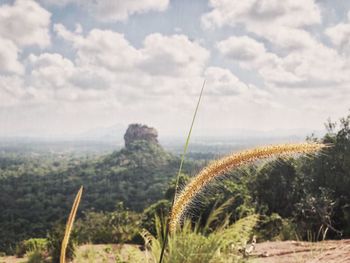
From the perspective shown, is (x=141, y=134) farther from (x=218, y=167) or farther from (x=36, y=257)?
(x=218, y=167)

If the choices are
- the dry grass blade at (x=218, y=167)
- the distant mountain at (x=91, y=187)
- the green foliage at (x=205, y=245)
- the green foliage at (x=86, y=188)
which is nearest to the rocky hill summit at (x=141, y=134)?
the distant mountain at (x=91, y=187)

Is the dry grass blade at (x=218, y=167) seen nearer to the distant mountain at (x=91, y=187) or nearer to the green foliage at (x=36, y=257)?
the green foliage at (x=36, y=257)

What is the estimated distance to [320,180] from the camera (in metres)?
22.3

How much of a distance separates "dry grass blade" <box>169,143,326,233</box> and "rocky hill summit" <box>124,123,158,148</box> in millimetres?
118043

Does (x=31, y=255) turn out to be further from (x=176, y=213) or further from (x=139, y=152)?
(x=139, y=152)

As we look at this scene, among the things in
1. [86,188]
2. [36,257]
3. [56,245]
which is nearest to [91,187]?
[86,188]

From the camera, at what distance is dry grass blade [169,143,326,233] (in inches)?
47.8

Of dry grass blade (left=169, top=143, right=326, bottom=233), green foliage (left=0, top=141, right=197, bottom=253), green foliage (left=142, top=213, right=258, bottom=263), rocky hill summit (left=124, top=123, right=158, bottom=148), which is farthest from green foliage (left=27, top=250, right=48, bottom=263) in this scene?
rocky hill summit (left=124, top=123, right=158, bottom=148)

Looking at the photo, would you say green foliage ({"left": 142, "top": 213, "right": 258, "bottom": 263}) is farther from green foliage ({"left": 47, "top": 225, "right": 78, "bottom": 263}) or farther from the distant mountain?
the distant mountain

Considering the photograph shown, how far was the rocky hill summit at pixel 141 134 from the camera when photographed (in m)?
120

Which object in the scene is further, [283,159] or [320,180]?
[320,180]

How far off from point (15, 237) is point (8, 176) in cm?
5500

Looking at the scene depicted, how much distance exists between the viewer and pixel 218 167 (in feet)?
4.21

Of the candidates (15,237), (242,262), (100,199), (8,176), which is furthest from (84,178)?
(242,262)
